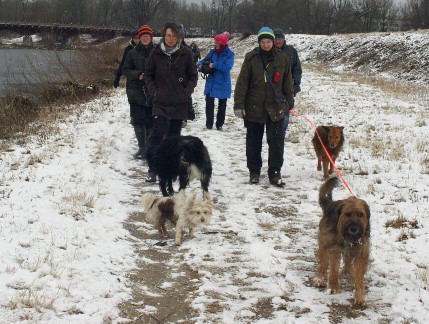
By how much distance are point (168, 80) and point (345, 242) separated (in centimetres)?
415

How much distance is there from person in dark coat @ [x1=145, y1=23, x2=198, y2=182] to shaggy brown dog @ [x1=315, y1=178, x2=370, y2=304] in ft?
11.2

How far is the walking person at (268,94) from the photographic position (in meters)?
7.32

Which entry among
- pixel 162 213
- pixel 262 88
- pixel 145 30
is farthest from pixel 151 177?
pixel 145 30

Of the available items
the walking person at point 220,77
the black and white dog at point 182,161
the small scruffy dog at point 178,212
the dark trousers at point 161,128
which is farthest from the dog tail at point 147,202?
the walking person at point 220,77

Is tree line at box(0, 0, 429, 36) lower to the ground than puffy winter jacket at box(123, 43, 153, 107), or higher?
higher

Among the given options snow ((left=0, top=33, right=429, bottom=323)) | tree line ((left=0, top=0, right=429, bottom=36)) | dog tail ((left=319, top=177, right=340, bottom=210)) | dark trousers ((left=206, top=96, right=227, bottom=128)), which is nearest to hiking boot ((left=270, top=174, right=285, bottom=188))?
snow ((left=0, top=33, right=429, bottom=323))

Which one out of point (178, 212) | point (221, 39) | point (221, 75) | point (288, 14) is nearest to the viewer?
point (178, 212)

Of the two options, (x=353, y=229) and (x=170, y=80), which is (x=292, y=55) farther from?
(x=353, y=229)

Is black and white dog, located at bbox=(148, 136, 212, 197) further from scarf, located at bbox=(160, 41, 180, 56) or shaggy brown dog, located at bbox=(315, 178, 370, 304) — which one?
shaggy brown dog, located at bbox=(315, 178, 370, 304)

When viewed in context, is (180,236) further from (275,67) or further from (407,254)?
(275,67)

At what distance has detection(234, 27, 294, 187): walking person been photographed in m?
7.32

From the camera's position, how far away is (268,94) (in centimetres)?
745

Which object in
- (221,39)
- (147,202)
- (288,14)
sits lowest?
(147,202)

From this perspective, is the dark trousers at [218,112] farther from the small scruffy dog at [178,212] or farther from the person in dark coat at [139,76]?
the small scruffy dog at [178,212]
